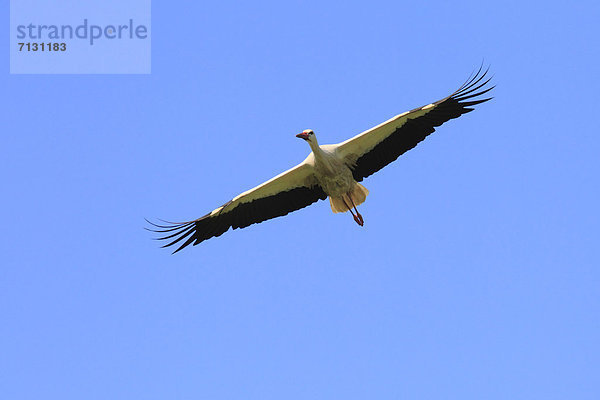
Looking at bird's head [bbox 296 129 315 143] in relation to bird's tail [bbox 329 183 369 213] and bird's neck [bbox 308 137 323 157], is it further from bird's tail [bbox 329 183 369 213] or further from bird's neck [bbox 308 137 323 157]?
bird's tail [bbox 329 183 369 213]

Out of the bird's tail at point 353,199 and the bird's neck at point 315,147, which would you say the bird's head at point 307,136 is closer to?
the bird's neck at point 315,147

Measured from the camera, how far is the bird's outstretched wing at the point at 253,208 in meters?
14.4

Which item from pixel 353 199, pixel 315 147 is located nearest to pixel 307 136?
pixel 315 147

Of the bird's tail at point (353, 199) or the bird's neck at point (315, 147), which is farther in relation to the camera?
the bird's tail at point (353, 199)

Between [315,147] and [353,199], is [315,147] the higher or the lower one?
the higher one

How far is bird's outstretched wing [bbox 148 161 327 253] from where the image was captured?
47.2 ft

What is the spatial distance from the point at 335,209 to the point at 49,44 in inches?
183

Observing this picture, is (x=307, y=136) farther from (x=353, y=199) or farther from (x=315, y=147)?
(x=353, y=199)

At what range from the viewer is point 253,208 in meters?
14.6

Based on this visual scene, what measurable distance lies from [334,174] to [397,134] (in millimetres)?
1041

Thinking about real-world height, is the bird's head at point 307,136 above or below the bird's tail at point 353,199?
above

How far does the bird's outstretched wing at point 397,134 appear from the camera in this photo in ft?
45.0

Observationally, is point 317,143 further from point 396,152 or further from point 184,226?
point 184,226

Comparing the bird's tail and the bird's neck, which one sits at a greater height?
the bird's neck
